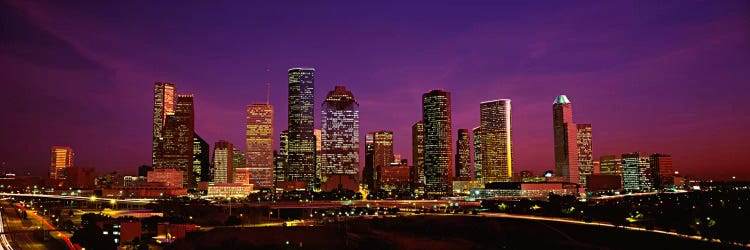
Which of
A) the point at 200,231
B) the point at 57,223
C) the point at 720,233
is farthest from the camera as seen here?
the point at 57,223

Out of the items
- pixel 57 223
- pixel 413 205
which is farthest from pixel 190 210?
Answer: pixel 413 205

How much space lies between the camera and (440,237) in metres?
84.4

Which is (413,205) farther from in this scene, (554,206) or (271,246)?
(271,246)

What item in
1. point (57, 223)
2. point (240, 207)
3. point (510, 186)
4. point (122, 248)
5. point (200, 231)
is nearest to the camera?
point (122, 248)

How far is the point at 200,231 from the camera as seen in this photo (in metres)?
82.4

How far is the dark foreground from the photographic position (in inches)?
2763

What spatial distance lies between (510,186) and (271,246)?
135409 mm

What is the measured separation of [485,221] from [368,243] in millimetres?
31906

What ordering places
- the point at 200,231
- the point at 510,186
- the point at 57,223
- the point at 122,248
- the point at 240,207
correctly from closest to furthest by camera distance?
the point at 122,248 < the point at 200,231 < the point at 57,223 < the point at 240,207 < the point at 510,186

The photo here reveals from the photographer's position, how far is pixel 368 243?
7200 centimetres

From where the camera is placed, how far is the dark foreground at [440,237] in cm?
7019

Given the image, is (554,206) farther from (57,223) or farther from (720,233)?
(57,223)

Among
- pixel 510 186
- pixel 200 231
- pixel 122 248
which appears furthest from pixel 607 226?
pixel 510 186

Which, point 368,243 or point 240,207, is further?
point 240,207
